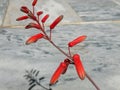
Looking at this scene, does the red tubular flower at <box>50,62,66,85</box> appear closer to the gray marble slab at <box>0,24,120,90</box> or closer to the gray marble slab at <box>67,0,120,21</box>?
the gray marble slab at <box>0,24,120,90</box>

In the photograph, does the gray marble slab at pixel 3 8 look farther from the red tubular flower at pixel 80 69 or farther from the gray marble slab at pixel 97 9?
the red tubular flower at pixel 80 69

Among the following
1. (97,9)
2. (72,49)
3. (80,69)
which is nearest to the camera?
(80,69)

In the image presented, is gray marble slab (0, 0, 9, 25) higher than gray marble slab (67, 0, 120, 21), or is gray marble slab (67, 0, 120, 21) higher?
gray marble slab (0, 0, 9, 25)

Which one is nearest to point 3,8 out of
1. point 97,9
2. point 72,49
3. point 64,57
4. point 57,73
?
point 97,9

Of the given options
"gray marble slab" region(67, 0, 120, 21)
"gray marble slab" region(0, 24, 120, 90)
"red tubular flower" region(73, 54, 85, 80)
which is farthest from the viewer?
"gray marble slab" region(67, 0, 120, 21)

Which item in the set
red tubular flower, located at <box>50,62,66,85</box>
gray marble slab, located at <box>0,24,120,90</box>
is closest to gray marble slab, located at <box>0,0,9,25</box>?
gray marble slab, located at <box>0,24,120,90</box>

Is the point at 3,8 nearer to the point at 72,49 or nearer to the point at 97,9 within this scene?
the point at 97,9

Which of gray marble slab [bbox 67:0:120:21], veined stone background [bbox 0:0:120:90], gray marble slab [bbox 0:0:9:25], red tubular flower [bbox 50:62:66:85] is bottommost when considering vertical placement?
gray marble slab [bbox 67:0:120:21]

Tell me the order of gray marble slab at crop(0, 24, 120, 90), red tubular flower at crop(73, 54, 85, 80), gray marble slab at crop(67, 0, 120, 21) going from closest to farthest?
red tubular flower at crop(73, 54, 85, 80) → gray marble slab at crop(0, 24, 120, 90) → gray marble slab at crop(67, 0, 120, 21)

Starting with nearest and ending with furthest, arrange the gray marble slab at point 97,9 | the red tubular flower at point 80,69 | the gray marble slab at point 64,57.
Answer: the red tubular flower at point 80,69
the gray marble slab at point 64,57
the gray marble slab at point 97,9

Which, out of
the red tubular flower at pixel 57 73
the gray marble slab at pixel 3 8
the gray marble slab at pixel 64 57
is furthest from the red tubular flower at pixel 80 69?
the gray marble slab at pixel 3 8

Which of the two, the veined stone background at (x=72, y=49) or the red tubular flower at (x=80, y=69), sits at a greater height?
the red tubular flower at (x=80, y=69)

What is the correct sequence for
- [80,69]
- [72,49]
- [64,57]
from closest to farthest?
1. [80,69]
2. [64,57]
3. [72,49]
